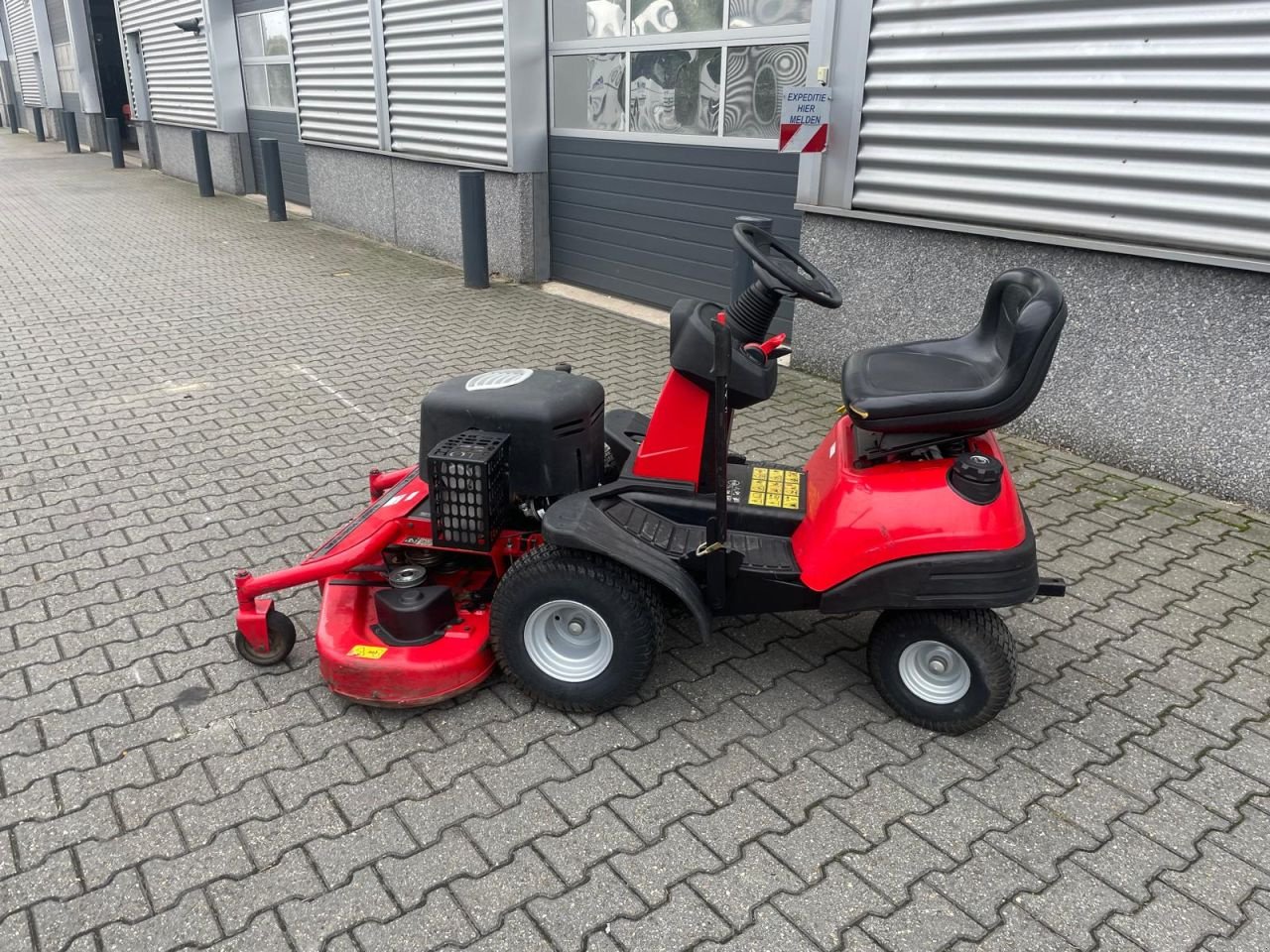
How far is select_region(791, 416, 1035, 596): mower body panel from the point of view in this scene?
268cm

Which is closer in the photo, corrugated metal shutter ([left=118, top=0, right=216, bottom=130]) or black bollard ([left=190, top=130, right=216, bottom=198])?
black bollard ([left=190, top=130, right=216, bottom=198])

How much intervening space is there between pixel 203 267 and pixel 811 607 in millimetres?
9139

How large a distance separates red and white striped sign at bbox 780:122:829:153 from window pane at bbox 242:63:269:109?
35.8 ft

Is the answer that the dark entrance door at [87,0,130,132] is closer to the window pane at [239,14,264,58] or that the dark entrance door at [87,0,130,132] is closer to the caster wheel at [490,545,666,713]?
the window pane at [239,14,264,58]

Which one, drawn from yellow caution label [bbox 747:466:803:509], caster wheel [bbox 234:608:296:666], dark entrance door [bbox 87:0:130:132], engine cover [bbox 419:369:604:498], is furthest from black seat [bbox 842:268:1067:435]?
dark entrance door [bbox 87:0:130:132]

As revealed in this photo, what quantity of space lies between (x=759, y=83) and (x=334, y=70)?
260 inches

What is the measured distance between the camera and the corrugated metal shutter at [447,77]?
873 centimetres

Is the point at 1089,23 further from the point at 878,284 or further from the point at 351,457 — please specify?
the point at 351,457

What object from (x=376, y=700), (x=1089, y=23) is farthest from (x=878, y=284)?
(x=376, y=700)

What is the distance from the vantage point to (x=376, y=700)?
2920 mm

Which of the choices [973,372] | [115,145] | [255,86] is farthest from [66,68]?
[973,372]

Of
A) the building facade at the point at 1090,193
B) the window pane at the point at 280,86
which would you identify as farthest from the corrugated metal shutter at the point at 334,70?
the building facade at the point at 1090,193

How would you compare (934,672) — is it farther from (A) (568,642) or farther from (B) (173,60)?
(B) (173,60)

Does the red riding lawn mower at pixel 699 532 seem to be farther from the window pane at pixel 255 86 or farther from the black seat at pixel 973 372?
the window pane at pixel 255 86
